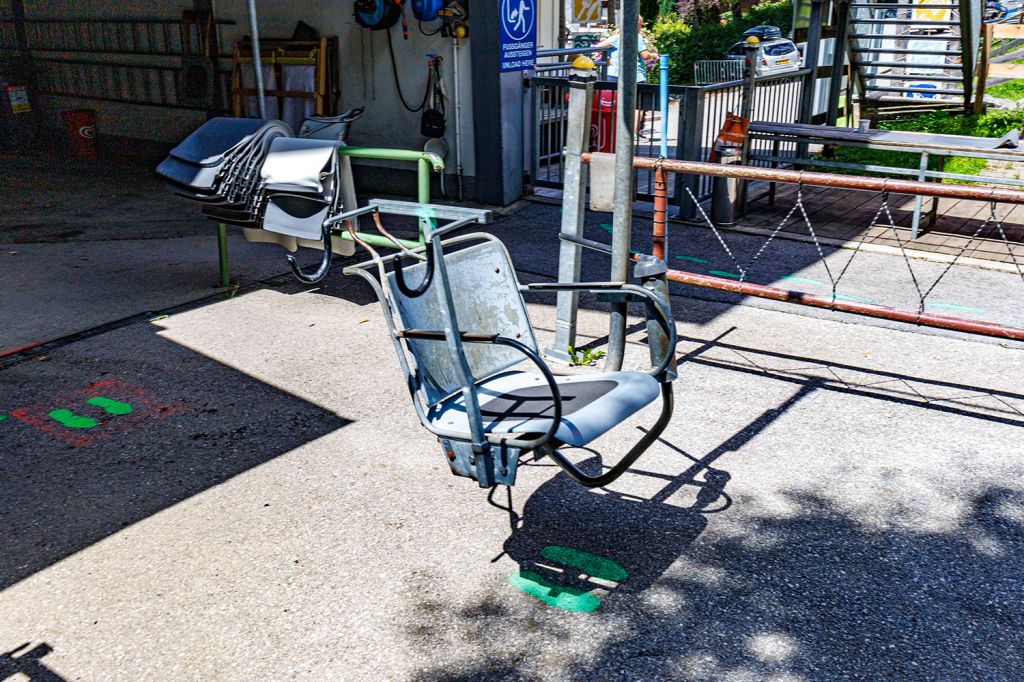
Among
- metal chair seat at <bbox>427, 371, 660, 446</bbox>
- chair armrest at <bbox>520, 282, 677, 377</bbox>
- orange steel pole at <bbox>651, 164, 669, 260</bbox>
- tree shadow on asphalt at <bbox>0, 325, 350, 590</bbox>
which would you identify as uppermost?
orange steel pole at <bbox>651, 164, 669, 260</bbox>

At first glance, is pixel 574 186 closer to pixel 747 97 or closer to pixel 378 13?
pixel 747 97

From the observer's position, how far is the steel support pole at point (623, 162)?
5027mm

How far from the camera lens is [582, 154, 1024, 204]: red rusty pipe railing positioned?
16.0 ft

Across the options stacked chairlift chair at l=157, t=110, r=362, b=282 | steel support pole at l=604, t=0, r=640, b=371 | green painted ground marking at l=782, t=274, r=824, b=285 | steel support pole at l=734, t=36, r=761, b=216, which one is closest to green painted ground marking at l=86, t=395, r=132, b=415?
stacked chairlift chair at l=157, t=110, r=362, b=282

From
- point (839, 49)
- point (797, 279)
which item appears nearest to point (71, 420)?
point (797, 279)

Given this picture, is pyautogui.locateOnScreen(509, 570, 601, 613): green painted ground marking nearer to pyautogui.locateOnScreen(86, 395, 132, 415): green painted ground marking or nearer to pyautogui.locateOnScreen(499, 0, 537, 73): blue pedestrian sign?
pyautogui.locateOnScreen(86, 395, 132, 415): green painted ground marking

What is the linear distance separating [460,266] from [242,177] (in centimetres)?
351

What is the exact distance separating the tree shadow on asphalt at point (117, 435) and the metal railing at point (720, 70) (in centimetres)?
1496

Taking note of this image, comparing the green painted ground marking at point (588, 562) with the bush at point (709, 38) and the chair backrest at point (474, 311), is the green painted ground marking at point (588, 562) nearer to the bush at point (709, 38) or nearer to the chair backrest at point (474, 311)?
the chair backrest at point (474, 311)

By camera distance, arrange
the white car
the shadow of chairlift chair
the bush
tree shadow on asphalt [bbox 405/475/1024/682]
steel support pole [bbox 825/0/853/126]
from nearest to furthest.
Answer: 1. tree shadow on asphalt [bbox 405/475/1024/682]
2. the shadow of chairlift chair
3. steel support pole [bbox 825/0/853/126]
4. the white car
5. the bush

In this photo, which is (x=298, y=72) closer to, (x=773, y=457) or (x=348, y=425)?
(x=348, y=425)

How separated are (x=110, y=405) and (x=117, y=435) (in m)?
0.49

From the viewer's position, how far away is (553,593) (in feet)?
13.0

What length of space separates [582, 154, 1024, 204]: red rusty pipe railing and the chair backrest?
1.43 metres
